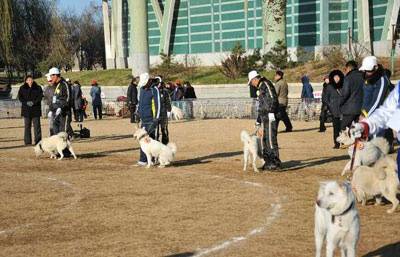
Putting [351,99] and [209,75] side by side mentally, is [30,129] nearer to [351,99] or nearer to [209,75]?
[351,99]

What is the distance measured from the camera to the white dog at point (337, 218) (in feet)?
17.8

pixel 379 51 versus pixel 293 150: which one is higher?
pixel 379 51

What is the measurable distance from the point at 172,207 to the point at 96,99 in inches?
826

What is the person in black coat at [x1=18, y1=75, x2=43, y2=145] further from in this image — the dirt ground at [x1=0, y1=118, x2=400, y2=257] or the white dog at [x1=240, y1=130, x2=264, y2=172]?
the white dog at [x1=240, y1=130, x2=264, y2=172]

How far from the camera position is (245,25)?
4853cm

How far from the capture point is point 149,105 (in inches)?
518

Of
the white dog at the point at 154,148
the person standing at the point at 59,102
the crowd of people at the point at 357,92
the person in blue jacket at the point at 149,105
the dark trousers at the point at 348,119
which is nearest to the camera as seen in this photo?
the crowd of people at the point at 357,92

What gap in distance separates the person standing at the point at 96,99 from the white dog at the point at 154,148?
16.2 metres

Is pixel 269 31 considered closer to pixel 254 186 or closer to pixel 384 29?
pixel 384 29

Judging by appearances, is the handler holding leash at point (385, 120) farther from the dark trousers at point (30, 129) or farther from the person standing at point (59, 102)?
the dark trousers at point (30, 129)

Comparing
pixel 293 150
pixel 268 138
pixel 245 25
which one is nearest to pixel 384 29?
pixel 245 25

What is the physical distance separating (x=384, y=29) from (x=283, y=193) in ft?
116

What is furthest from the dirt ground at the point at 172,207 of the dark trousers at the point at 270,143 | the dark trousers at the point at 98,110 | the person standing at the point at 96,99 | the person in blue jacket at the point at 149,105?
the dark trousers at the point at 98,110

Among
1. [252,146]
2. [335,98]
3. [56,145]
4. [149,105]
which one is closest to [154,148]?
[149,105]
